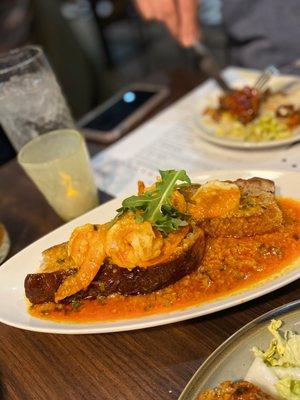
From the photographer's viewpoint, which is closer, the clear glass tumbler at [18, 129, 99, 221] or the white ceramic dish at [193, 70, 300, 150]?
the clear glass tumbler at [18, 129, 99, 221]

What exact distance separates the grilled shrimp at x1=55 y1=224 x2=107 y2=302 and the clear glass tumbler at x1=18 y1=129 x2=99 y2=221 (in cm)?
49

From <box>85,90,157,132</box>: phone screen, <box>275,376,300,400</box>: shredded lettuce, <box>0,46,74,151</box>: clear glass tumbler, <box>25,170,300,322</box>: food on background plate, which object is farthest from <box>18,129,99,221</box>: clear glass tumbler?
<box>275,376,300,400</box>: shredded lettuce

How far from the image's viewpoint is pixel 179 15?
2.66 m

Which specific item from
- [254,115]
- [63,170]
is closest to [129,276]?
[63,170]

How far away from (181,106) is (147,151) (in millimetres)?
496

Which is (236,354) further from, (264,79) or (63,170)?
(264,79)

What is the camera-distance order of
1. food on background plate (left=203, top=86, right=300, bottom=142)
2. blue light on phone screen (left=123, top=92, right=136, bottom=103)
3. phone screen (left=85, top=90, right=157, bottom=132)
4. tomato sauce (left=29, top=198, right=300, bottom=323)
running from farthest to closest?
1. blue light on phone screen (left=123, top=92, right=136, bottom=103)
2. phone screen (left=85, top=90, right=157, bottom=132)
3. food on background plate (left=203, top=86, right=300, bottom=142)
4. tomato sauce (left=29, top=198, right=300, bottom=323)

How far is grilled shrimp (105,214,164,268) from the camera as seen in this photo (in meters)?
1.19

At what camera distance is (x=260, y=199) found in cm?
136

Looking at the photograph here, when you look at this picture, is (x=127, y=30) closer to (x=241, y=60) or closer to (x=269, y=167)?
(x=241, y=60)

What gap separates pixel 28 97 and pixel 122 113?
2.62 feet

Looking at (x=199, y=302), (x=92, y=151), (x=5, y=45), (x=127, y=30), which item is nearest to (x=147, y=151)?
(x=92, y=151)

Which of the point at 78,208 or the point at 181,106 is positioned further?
the point at 181,106

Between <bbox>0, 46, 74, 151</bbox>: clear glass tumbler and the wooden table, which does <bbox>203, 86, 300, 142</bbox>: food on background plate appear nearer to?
<bbox>0, 46, 74, 151</bbox>: clear glass tumbler
